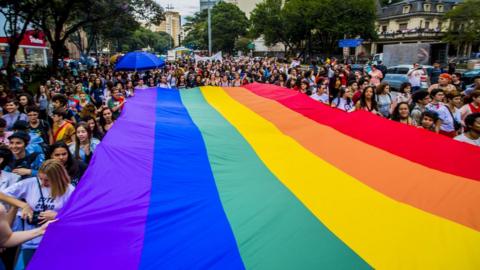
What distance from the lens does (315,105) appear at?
6.83 metres

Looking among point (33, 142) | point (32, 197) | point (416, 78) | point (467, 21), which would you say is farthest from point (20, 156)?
point (467, 21)

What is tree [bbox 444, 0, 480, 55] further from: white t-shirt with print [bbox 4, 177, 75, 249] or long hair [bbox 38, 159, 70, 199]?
white t-shirt with print [bbox 4, 177, 75, 249]

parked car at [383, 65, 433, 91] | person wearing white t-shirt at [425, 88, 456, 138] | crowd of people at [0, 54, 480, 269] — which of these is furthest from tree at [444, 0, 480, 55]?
person wearing white t-shirt at [425, 88, 456, 138]

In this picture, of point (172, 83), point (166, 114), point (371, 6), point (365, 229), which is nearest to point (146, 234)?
point (365, 229)

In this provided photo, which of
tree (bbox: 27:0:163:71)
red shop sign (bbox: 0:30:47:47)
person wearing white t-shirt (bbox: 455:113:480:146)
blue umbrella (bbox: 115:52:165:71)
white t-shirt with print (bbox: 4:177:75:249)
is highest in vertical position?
tree (bbox: 27:0:163:71)

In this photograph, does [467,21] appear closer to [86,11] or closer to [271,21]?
[271,21]

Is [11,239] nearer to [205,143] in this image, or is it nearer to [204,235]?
[204,235]

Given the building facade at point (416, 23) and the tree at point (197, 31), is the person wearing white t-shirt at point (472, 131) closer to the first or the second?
the building facade at point (416, 23)

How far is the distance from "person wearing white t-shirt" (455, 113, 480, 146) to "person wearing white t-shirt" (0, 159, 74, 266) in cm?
509

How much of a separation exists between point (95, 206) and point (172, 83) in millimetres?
13041

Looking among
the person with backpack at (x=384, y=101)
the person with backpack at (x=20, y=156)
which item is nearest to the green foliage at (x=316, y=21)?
the person with backpack at (x=384, y=101)

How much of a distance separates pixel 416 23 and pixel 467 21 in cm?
1365

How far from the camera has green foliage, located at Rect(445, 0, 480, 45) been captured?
37.8 metres

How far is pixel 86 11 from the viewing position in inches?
783
